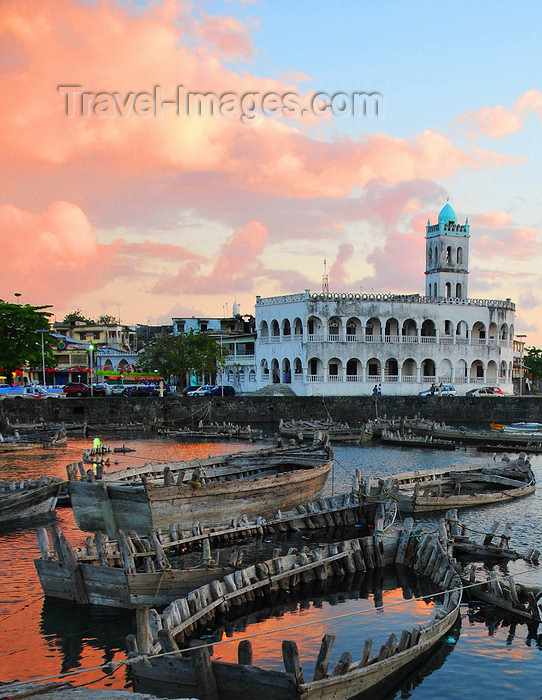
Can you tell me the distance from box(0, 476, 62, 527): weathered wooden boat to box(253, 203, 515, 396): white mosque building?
43.8m

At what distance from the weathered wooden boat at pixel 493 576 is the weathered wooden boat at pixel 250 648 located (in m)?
0.73

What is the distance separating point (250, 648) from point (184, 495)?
10.2 m

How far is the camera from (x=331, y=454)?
30.7m

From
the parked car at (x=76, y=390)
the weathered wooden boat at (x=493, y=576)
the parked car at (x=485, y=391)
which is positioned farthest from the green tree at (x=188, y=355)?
the weathered wooden boat at (x=493, y=576)

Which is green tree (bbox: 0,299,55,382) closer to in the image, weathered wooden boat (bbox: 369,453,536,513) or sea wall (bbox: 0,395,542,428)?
sea wall (bbox: 0,395,542,428)

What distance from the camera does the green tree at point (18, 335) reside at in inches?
2680

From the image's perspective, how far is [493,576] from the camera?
17906 millimetres

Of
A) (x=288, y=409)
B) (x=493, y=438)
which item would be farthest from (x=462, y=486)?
(x=288, y=409)

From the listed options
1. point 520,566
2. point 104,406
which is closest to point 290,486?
point 520,566

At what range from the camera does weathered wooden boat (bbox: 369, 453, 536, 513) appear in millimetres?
26953

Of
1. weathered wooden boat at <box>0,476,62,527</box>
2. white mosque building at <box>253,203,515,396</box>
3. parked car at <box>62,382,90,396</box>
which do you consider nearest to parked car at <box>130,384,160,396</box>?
parked car at <box>62,382,90,396</box>

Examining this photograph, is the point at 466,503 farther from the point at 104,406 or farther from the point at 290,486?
the point at 104,406

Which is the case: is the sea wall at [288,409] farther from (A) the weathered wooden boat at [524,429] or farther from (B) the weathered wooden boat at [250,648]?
(B) the weathered wooden boat at [250,648]

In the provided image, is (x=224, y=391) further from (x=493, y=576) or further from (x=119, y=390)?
(x=493, y=576)
